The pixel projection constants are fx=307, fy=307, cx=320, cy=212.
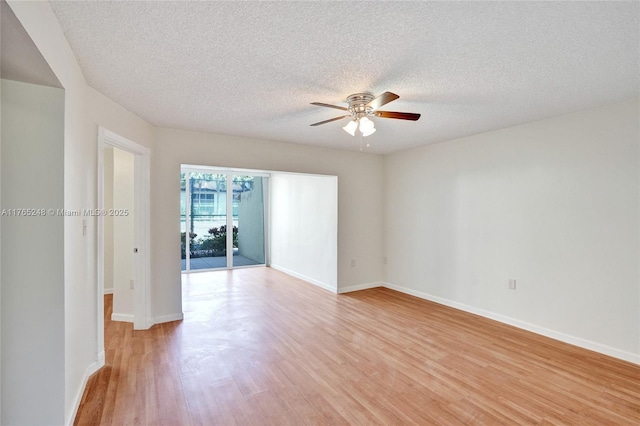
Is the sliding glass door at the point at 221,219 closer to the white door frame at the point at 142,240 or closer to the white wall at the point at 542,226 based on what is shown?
the white door frame at the point at 142,240

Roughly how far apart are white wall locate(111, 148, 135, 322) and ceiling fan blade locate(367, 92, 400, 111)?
306 cm

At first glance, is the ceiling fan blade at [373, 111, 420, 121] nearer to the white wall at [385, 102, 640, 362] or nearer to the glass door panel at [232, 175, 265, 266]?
the white wall at [385, 102, 640, 362]

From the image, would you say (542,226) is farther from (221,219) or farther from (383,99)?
(221,219)

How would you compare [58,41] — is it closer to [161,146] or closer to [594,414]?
[161,146]

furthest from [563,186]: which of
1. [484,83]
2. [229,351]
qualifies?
[229,351]

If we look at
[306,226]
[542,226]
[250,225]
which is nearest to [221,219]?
[250,225]

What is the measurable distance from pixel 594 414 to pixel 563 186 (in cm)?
218

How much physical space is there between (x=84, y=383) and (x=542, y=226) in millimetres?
4625

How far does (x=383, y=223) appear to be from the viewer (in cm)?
565

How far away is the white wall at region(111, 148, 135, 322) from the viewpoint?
12.4 feet

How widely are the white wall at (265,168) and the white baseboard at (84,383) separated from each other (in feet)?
3.45

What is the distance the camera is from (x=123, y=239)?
3832mm

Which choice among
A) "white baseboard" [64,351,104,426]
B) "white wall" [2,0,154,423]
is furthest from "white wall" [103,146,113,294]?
"white baseboard" [64,351,104,426]

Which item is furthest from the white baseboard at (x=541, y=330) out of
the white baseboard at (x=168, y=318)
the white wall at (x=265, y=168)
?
the white baseboard at (x=168, y=318)
